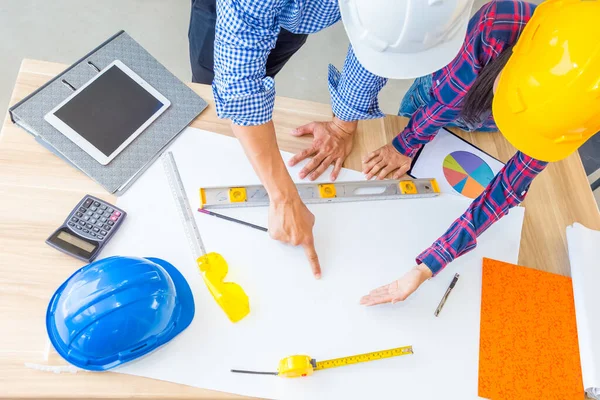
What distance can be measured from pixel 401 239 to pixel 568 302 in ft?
1.55

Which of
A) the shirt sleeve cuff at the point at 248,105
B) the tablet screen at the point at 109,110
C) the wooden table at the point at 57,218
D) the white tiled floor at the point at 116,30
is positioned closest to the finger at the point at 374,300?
the wooden table at the point at 57,218

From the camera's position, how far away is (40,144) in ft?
3.78

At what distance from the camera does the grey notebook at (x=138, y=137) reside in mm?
1131

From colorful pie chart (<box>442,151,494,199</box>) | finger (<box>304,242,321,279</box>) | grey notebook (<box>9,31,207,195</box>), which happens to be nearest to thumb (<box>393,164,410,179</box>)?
colorful pie chart (<box>442,151,494,199</box>)

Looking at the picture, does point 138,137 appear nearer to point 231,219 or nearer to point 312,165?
point 231,219

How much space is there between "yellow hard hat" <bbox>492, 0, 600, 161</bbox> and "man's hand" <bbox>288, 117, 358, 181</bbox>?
16.3 inches

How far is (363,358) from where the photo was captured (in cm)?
110

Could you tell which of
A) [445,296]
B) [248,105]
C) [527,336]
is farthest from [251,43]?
[527,336]

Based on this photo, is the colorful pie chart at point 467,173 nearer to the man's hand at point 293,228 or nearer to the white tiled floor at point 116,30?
the man's hand at point 293,228

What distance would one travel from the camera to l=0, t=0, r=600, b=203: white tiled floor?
2.25 metres

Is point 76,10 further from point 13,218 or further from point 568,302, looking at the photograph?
point 568,302

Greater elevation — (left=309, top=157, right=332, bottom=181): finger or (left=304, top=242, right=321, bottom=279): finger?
(left=309, top=157, right=332, bottom=181): finger

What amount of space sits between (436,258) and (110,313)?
0.75 m

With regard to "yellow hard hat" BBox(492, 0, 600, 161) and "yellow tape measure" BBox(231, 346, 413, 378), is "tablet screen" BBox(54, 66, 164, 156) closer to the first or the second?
"yellow tape measure" BBox(231, 346, 413, 378)
